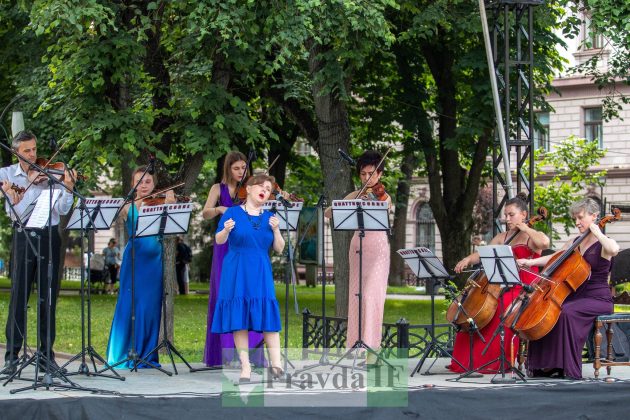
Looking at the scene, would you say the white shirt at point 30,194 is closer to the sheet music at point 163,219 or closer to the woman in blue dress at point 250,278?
the sheet music at point 163,219

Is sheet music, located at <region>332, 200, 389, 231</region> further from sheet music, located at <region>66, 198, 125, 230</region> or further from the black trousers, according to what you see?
the black trousers

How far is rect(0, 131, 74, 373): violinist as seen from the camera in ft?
27.7

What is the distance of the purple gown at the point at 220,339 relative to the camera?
9227mm

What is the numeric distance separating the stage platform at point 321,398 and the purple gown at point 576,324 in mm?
248

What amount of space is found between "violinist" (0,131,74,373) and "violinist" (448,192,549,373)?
3456 millimetres

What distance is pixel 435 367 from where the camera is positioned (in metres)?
9.79

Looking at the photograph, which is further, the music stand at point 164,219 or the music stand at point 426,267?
the music stand at point 426,267

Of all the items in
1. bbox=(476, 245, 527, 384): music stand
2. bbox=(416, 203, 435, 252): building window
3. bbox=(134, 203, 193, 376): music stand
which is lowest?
bbox=(476, 245, 527, 384): music stand

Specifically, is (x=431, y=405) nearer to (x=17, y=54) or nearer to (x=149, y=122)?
A: (x=149, y=122)

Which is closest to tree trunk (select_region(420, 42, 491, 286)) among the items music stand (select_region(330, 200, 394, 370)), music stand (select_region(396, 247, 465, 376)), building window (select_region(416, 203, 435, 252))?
music stand (select_region(396, 247, 465, 376))

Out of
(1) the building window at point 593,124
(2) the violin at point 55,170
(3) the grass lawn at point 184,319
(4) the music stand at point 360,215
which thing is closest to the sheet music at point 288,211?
(4) the music stand at point 360,215

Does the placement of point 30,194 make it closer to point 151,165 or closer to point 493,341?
point 151,165

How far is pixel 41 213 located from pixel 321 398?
2.68m

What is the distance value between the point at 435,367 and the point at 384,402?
2351 millimetres
